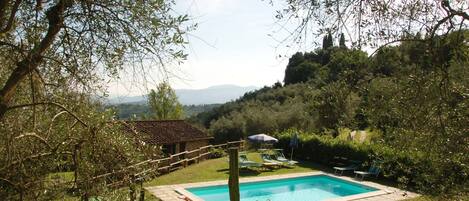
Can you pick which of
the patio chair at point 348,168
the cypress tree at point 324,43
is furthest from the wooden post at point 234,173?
the patio chair at point 348,168

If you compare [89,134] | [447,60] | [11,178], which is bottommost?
[11,178]

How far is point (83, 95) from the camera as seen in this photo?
13.1 ft

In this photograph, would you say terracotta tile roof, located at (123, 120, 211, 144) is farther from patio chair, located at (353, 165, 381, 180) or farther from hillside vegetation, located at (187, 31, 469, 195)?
hillside vegetation, located at (187, 31, 469, 195)

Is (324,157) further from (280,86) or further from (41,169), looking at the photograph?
(280,86)

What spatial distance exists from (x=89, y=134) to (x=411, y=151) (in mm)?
3928

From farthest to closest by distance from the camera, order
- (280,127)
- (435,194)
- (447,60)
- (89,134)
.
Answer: (280,127) < (435,194) < (447,60) < (89,134)

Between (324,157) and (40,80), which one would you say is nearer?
(40,80)

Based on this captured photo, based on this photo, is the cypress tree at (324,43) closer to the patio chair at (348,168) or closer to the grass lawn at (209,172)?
the grass lawn at (209,172)

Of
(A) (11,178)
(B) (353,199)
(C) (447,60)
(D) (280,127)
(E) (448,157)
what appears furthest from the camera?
(D) (280,127)

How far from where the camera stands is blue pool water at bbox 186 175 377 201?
1603cm

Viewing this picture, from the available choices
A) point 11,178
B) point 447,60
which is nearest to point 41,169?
point 11,178

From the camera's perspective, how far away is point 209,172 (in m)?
19.1

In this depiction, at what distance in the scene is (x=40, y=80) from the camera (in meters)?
3.88

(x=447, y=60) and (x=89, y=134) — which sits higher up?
(x=447, y=60)
